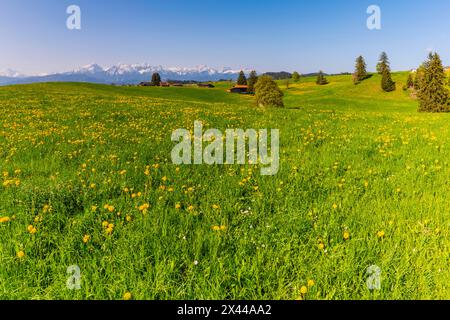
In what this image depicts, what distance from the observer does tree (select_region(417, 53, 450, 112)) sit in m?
56.3

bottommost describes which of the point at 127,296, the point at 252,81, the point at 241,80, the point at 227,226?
the point at 127,296

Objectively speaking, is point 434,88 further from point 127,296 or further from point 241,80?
point 241,80

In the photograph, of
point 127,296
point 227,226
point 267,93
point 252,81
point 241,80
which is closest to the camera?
point 127,296

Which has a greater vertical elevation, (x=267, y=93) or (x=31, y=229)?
(x=267, y=93)

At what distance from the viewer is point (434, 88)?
188 feet

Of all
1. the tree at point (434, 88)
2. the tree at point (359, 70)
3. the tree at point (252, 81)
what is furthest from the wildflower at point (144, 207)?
the tree at point (359, 70)

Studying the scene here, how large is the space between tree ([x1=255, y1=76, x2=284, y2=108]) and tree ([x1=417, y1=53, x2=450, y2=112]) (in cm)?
3317

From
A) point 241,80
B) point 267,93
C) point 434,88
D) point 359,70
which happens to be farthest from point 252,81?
point 267,93

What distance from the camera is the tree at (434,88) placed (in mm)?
56281

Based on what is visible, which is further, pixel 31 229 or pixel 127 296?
pixel 31 229

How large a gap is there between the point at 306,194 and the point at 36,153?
24.9 feet

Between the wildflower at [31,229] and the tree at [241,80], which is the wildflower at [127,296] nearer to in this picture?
the wildflower at [31,229]

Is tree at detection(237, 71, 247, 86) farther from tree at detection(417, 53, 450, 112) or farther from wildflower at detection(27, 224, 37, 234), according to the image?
wildflower at detection(27, 224, 37, 234)

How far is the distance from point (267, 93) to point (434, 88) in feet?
120
